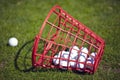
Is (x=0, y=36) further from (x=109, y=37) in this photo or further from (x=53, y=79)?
(x=109, y=37)

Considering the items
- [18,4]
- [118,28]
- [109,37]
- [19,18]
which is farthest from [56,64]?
[18,4]

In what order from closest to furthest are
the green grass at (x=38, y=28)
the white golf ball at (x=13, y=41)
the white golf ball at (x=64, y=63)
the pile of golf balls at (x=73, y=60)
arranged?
the pile of golf balls at (x=73, y=60) < the white golf ball at (x=64, y=63) < the green grass at (x=38, y=28) < the white golf ball at (x=13, y=41)

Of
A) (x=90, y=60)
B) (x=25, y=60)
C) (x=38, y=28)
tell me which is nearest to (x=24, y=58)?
(x=25, y=60)

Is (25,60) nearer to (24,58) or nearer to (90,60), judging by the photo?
(24,58)

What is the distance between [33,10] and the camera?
15.6 feet

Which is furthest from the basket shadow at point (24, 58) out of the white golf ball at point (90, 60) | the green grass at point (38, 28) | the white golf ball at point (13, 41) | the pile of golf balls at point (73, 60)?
the white golf ball at point (90, 60)

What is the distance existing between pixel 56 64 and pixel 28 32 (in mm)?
1226

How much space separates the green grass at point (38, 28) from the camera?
3098 mm

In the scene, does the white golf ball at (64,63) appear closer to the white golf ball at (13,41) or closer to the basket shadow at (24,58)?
the basket shadow at (24,58)

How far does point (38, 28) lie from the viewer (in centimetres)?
415

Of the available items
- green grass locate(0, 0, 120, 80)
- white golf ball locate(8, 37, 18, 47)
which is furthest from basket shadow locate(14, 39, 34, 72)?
white golf ball locate(8, 37, 18, 47)

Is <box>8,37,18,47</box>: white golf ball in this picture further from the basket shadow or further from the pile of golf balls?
the pile of golf balls

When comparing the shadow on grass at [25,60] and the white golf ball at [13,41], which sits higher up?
the white golf ball at [13,41]

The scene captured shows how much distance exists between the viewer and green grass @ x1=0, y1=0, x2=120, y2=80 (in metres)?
3.10
